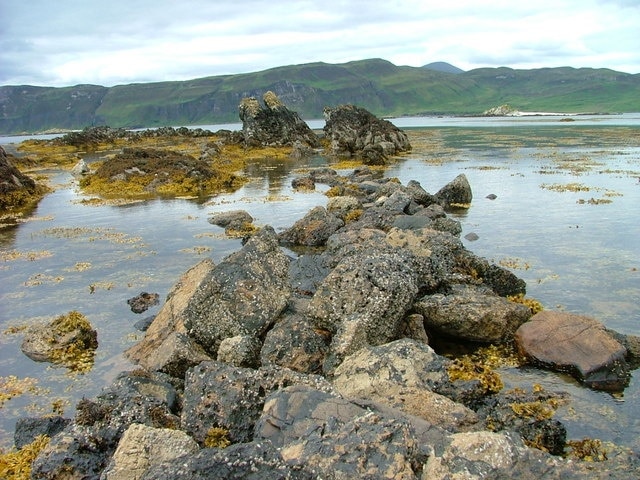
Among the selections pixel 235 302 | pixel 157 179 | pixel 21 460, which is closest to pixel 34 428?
pixel 21 460

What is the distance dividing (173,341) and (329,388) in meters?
5.21

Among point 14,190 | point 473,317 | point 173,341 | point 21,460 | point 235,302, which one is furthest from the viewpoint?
point 14,190

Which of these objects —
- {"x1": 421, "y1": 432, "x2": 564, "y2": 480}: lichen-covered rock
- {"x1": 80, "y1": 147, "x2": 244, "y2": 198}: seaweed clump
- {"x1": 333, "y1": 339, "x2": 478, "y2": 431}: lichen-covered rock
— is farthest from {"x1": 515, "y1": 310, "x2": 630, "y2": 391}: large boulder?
{"x1": 80, "y1": 147, "x2": 244, "y2": 198}: seaweed clump

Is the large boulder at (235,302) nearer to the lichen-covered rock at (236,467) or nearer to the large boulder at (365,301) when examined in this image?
the large boulder at (365,301)

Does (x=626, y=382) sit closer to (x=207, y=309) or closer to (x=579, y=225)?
(x=207, y=309)

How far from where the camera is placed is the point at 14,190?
44.3 meters

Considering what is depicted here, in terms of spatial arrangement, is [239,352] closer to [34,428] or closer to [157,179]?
[34,428]

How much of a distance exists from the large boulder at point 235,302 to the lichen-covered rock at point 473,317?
4232 millimetres

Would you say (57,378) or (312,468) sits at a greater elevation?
(312,468)

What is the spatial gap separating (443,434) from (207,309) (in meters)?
7.75

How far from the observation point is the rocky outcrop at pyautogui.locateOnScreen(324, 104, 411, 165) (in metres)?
79.9

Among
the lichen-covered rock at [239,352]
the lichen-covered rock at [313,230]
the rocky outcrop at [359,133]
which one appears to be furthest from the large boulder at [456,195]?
the rocky outcrop at [359,133]

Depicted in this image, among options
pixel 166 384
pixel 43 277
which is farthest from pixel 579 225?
pixel 43 277

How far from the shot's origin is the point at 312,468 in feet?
23.0
